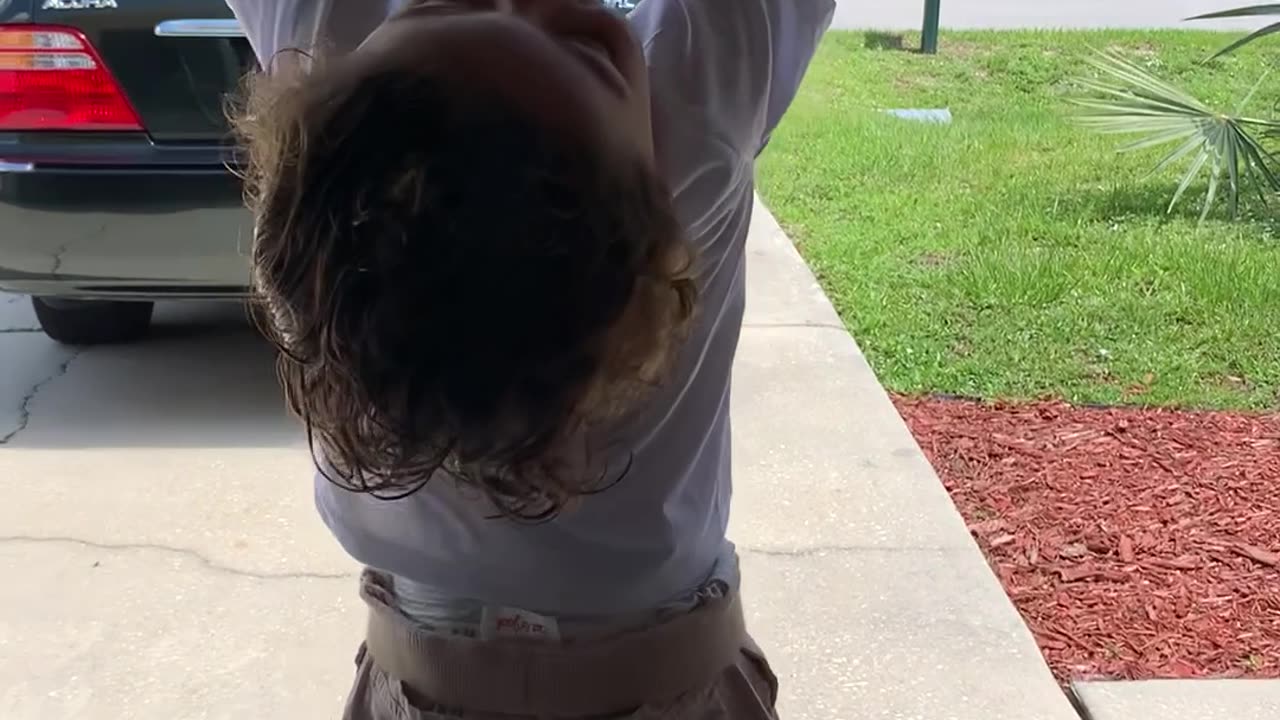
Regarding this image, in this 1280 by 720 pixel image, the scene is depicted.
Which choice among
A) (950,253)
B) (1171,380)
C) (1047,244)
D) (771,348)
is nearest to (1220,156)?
(1047,244)

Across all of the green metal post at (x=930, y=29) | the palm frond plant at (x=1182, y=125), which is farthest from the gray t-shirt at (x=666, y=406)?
the green metal post at (x=930, y=29)

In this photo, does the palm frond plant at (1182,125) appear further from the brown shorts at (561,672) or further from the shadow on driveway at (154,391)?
the brown shorts at (561,672)

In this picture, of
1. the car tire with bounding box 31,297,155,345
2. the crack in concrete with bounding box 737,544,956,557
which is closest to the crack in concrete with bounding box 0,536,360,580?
the crack in concrete with bounding box 737,544,956,557

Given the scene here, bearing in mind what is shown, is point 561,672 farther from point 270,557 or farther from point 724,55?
point 270,557

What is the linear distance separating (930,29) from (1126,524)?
23.0 feet

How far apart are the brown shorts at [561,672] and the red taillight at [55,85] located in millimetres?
2619

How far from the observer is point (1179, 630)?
10.1ft

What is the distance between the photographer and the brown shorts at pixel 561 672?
1.23 m

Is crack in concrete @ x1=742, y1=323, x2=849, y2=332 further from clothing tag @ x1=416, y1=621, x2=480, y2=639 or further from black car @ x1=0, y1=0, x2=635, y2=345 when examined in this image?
clothing tag @ x1=416, y1=621, x2=480, y2=639

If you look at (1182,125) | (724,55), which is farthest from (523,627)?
(1182,125)

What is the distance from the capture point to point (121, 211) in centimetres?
363

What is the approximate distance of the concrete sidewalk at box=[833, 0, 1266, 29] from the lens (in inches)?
446

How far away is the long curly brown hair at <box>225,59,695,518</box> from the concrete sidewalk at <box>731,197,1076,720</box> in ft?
6.19

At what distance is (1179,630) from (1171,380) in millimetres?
1546
